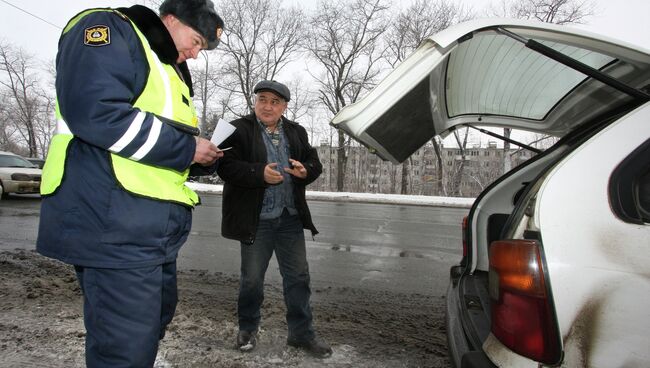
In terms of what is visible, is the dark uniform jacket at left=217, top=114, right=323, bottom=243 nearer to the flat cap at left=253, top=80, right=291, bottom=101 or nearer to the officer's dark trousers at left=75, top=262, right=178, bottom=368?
the flat cap at left=253, top=80, right=291, bottom=101

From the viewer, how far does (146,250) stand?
1584mm

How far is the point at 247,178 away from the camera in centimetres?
266

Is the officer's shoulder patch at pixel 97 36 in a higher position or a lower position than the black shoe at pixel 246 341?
higher

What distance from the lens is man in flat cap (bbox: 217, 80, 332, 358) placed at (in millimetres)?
2812

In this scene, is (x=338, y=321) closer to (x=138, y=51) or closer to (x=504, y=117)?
(x=504, y=117)

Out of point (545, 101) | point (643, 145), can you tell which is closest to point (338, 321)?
point (545, 101)

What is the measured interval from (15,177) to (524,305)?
1509cm

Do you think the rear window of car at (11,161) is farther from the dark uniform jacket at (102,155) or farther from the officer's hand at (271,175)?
the dark uniform jacket at (102,155)

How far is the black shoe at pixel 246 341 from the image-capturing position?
2.87 m

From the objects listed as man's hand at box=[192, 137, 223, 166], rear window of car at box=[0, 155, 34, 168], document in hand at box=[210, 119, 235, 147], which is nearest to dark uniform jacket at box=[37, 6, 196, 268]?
man's hand at box=[192, 137, 223, 166]

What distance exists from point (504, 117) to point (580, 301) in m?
2.06

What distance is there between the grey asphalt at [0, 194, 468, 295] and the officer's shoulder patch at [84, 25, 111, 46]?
3999mm

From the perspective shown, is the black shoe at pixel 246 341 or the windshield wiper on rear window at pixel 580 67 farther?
the black shoe at pixel 246 341

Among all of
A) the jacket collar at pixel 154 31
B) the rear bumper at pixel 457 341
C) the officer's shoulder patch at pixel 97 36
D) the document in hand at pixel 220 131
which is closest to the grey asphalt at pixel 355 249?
the rear bumper at pixel 457 341
